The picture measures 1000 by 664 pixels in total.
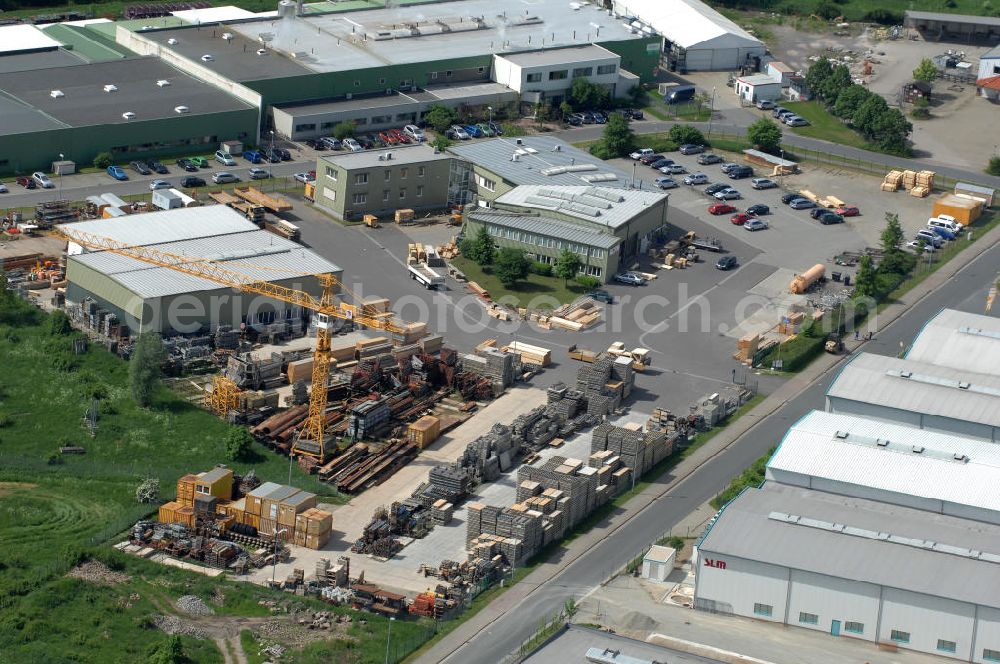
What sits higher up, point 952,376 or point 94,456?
point 952,376

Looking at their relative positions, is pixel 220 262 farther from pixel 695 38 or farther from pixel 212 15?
pixel 695 38

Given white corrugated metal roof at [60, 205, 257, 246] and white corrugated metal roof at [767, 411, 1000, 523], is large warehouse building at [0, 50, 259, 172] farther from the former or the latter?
white corrugated metal roof at [767, 411, 1000, 523]

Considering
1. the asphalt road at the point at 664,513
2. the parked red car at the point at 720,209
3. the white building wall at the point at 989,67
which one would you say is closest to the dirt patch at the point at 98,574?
the asphalt road at the point at 664,513

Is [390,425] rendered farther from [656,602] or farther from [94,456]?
[656,602]

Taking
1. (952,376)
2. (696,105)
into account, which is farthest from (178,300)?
(696,105)

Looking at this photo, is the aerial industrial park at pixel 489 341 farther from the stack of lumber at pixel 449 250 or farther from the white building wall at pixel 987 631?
the stack of lumber at pixel 449 250
